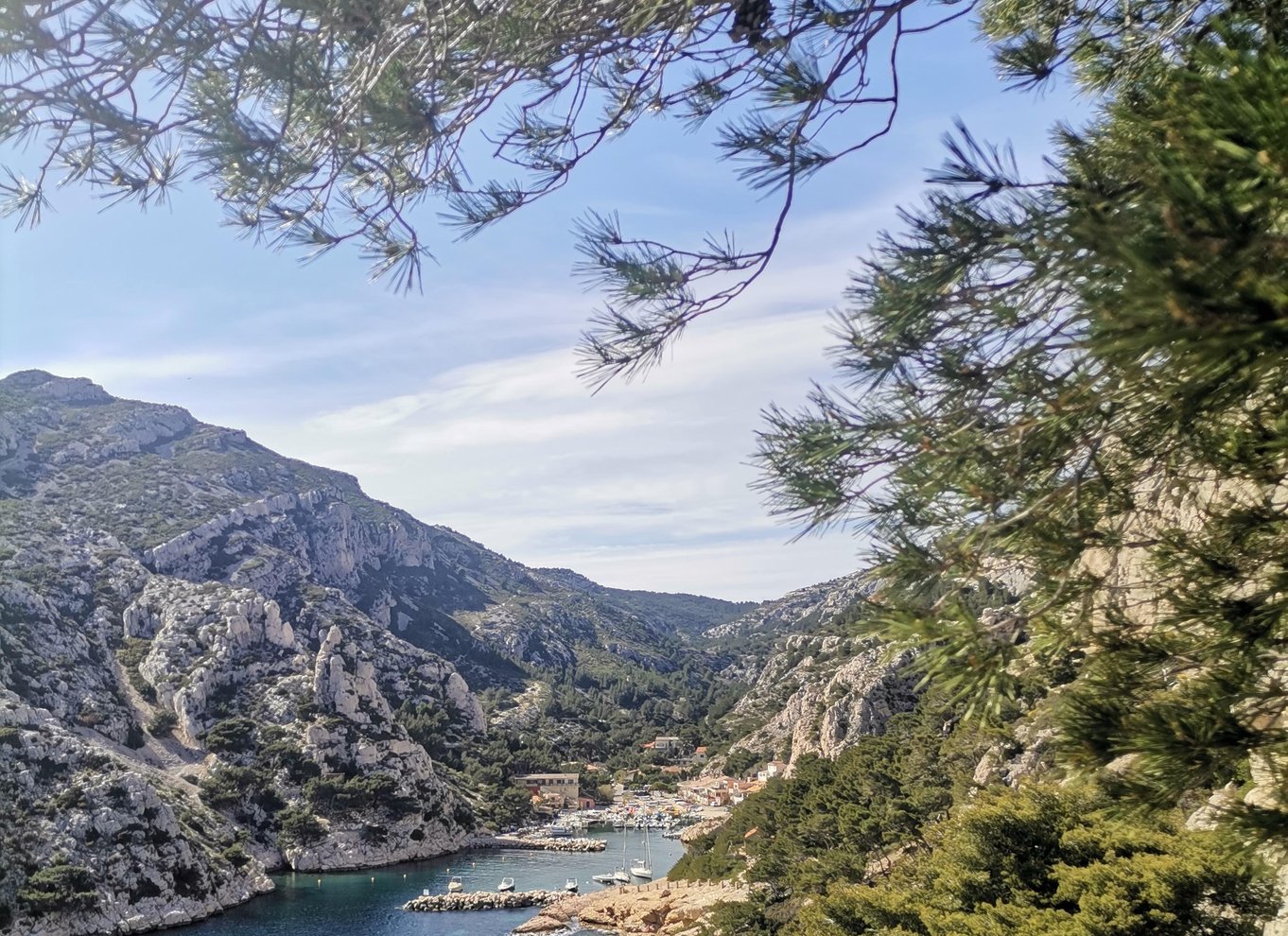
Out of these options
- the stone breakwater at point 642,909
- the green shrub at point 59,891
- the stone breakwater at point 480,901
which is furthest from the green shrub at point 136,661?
the stone breakwater at point 642,909

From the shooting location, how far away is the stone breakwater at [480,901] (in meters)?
27.9

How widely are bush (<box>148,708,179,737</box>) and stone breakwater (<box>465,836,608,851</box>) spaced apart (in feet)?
50.9

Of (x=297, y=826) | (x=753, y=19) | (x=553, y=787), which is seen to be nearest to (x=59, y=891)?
(x=297, y=826)

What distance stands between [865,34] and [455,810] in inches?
1721

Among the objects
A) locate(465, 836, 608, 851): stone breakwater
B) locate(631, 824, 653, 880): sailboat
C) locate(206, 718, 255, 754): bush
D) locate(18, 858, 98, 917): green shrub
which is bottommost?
locate(465, 836, 608, 851): stone breakwater

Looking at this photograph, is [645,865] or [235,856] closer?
[235,856]

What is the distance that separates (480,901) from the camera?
2866 centimetres

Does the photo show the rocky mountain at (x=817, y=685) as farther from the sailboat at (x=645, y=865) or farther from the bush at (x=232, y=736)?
the bush at (x=232, y=736)

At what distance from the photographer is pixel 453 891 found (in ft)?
97.2

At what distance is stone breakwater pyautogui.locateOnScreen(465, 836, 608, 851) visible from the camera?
133 ft

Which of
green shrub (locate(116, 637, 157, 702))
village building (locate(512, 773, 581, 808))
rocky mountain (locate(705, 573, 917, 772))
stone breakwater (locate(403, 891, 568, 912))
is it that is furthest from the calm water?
green shrub (locate(116, 637, 157, 702))

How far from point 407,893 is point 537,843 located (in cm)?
1217

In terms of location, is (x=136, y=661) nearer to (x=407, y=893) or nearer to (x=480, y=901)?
(x=407, y=893)

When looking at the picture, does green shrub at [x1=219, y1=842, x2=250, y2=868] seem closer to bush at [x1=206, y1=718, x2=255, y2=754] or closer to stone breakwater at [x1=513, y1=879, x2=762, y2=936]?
bush at [x1=206, y1=718, x2=255, y2=754]
